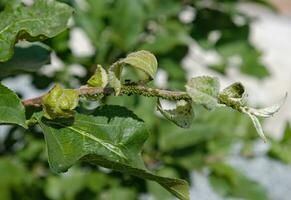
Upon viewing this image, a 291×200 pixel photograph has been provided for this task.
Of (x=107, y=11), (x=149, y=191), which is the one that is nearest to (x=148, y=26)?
(x=107, y=11)

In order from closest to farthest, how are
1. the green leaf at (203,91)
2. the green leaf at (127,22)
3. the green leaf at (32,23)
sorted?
the green leaf at (203,91), the green leaf at (32,23), the green leaf at (127,22)

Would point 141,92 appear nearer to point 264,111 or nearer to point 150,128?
point 264,111

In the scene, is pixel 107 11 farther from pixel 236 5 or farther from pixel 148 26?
pixel 236 5

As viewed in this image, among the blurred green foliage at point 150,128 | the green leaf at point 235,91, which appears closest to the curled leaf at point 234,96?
the green leaf at point 235,91

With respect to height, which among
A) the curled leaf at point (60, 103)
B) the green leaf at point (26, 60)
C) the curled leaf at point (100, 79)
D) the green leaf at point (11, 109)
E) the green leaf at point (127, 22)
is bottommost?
the green leaf at point (127, 22)

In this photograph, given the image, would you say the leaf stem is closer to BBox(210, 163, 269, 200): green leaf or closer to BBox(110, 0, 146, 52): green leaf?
BBox(110, 0, 146, 52): green leaf

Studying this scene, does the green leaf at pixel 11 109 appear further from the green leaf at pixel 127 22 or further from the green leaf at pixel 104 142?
the green leaf at pixel 127 22

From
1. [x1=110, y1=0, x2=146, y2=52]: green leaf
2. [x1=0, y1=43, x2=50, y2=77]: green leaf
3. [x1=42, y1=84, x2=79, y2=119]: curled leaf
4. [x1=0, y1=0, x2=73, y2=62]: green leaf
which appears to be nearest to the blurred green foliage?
[x1=110, y1=0, x2=146, y2=52]: green leaf

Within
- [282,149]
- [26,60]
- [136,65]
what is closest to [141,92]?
[136,65]
